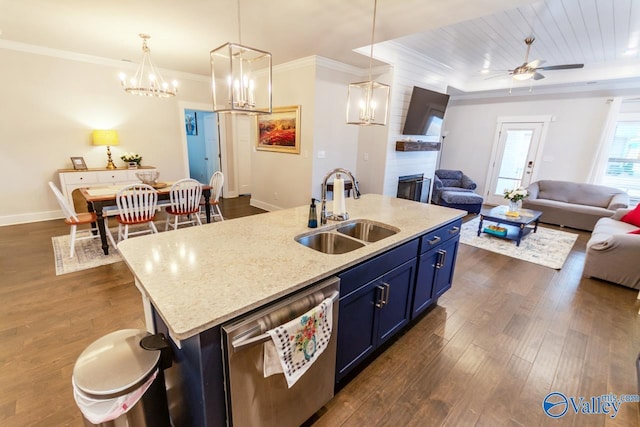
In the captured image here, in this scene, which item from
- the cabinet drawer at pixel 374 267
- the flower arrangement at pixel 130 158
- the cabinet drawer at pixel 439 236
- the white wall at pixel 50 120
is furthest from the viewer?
the flower arrangement at pixel 130 158

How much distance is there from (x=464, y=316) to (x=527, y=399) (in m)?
0.84

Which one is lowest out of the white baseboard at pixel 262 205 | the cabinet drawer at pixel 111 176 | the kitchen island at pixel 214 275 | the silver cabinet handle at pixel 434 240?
the white baseboard at pixel 262 205

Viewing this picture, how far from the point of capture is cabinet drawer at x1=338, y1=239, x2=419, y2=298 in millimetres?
1506

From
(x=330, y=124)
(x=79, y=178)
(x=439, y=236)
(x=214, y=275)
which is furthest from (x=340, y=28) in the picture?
(x=79, y=178)

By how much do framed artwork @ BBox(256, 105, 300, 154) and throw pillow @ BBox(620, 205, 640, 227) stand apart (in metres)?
5.07

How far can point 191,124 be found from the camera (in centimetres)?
712

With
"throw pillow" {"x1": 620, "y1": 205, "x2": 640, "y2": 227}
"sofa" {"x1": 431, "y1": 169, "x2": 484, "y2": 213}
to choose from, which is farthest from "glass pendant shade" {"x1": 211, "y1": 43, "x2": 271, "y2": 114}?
"throw pillow" {"x1": 620, "y1": 205, "x2": 640, "y2": 227}

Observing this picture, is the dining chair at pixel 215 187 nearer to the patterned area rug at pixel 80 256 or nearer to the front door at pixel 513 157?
the patterned area rug at pixel 80 256

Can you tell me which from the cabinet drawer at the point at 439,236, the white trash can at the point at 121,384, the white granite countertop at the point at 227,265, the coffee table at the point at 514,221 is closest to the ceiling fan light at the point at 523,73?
the coffee table at the point at 514,221

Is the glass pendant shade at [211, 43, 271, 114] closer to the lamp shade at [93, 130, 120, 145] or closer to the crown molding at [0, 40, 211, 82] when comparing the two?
the lamp shade at [93, 130, 120, 145]

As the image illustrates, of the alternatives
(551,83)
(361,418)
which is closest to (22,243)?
(361,418)

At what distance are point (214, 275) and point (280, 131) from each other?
4.31 metres

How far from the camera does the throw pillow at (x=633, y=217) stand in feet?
13.1

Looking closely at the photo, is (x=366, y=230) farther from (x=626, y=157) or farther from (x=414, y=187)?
(x=626, y=157)
